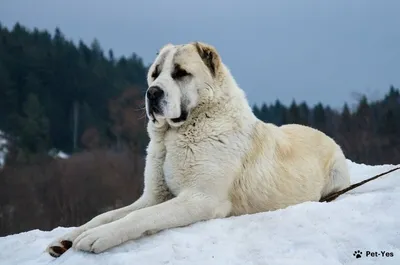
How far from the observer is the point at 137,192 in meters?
35.8

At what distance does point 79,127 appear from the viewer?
193 feet

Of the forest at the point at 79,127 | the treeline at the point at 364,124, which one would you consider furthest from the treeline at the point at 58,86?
the treeline at the point at 364,124

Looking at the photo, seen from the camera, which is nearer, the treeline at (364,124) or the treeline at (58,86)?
the treeline at (364,124)

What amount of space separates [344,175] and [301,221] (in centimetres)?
206

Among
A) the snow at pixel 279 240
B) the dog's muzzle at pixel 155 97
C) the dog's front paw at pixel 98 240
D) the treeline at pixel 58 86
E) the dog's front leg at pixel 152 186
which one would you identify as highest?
the treeline at pixel 58 86

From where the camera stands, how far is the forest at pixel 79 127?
3353cm

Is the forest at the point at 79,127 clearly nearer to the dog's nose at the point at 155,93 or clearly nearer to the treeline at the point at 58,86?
the treeline at the point at 58,86

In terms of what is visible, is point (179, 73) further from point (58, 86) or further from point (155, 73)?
point (58, 86)

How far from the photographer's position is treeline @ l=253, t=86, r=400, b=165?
30.8 metres

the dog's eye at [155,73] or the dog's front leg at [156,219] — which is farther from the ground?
the dog's eye at [155,73]

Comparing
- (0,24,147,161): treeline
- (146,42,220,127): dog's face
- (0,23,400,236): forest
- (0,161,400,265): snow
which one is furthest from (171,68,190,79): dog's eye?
(0,24,147,161): treeline

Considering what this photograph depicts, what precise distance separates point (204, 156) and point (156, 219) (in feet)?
2.66

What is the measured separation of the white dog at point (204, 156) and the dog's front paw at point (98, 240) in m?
0.27

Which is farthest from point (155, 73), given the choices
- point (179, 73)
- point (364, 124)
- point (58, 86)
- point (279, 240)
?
point (58, 86)
